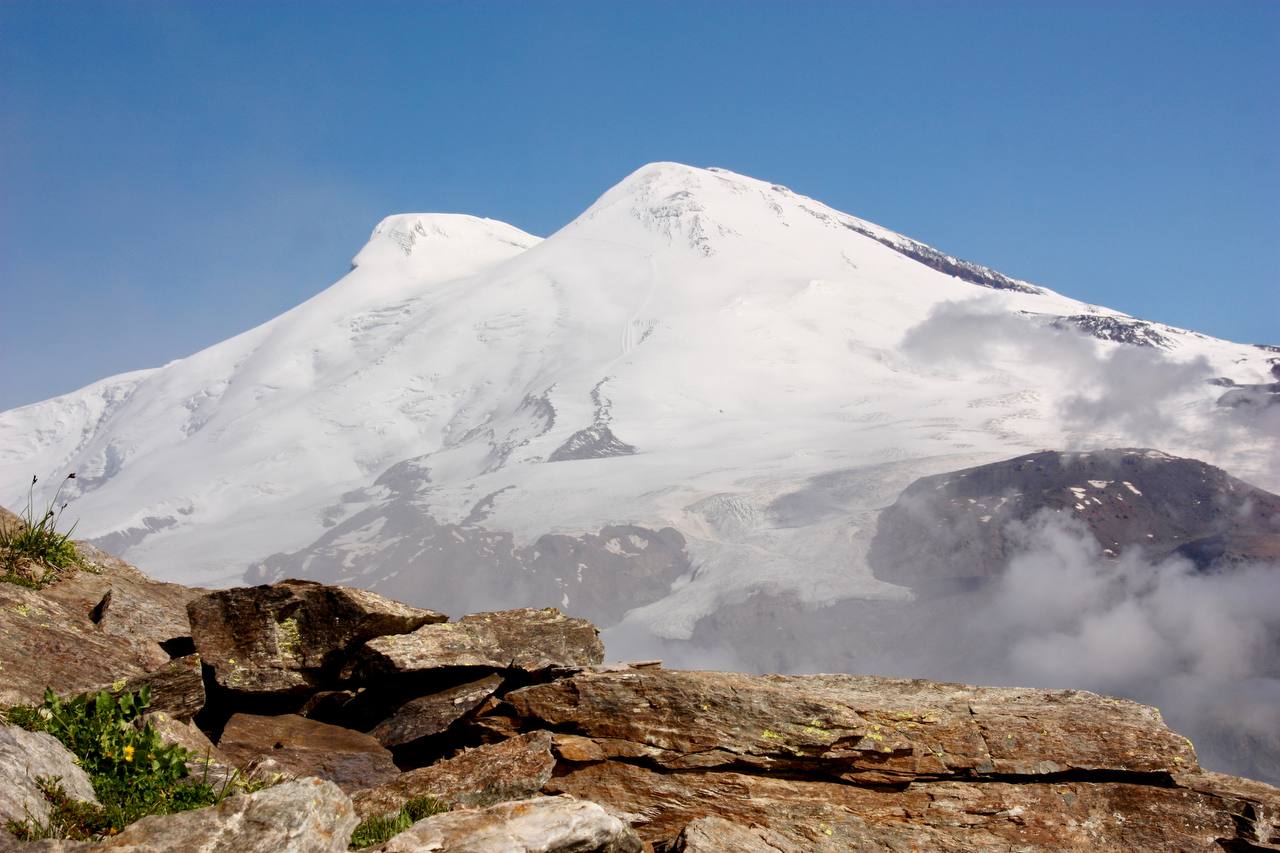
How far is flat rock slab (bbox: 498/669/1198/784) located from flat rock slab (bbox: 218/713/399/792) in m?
1.90

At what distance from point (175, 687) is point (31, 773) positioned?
3588 millimetres

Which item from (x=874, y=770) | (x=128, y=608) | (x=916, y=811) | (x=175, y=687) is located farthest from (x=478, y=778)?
(x=128, y=608)

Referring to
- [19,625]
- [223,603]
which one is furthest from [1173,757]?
[19,625]

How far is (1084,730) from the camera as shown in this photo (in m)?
12.3

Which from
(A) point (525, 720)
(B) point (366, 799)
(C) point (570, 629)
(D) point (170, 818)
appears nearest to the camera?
(D) point (170, 818)

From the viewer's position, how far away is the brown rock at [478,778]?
36.1ft

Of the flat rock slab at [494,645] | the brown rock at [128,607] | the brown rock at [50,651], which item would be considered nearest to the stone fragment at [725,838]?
the flat rock slab at [494,645]

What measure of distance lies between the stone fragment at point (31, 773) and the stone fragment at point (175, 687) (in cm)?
237

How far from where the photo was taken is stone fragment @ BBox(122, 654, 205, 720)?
12062 mm

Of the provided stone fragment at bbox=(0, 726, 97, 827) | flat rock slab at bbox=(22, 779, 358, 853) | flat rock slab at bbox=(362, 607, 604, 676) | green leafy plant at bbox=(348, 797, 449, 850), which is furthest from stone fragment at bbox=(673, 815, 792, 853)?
stone fragment at bbox=(0, 726, 97, 827)

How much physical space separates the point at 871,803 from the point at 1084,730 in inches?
117

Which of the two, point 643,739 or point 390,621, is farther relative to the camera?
point 390,621

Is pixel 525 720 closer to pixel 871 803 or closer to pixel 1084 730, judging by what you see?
Result: pixel 871 803

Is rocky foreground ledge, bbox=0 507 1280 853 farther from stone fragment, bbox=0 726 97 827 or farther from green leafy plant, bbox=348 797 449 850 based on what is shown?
green leafy plant, bbox=348 797 449 850
